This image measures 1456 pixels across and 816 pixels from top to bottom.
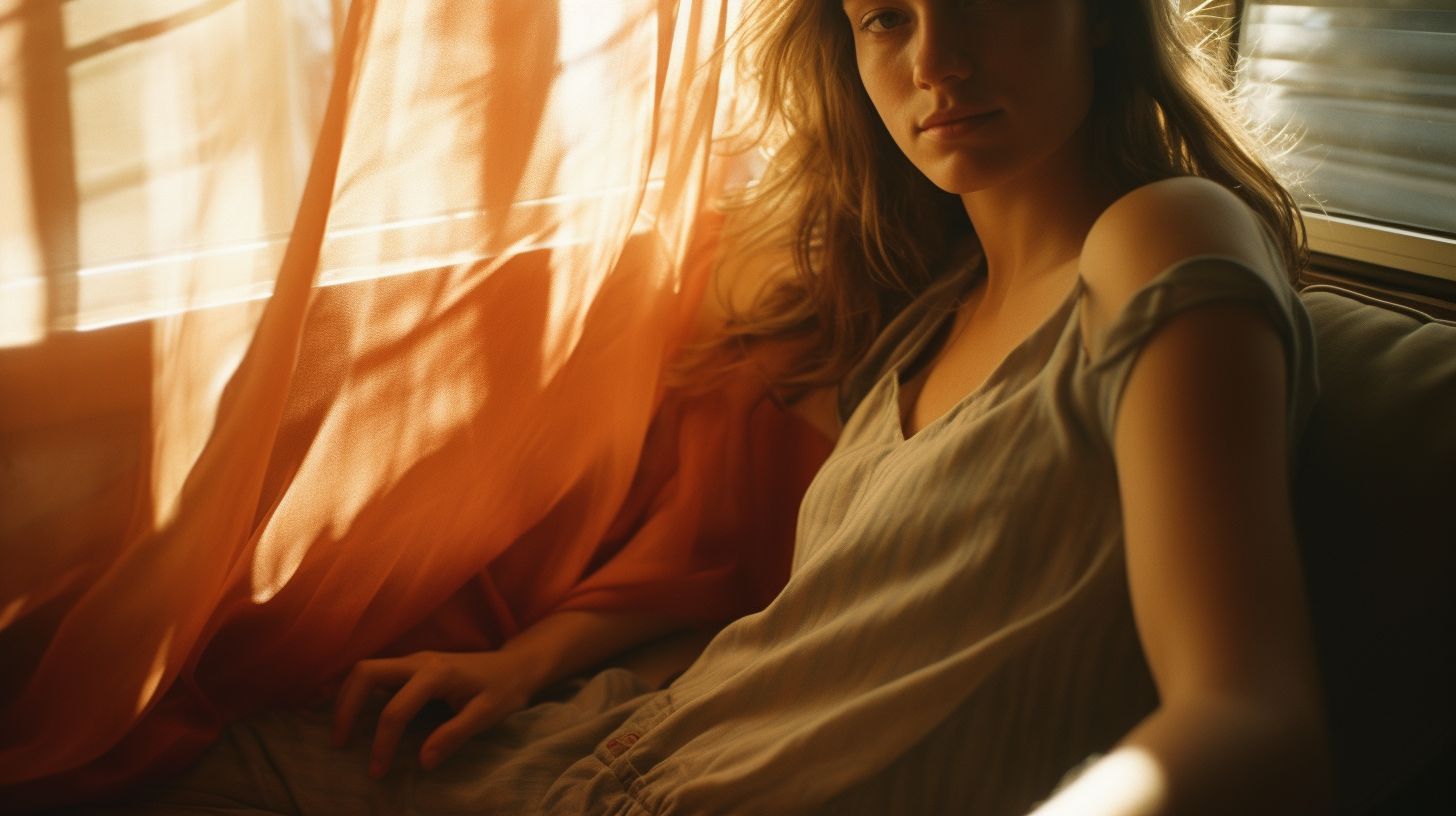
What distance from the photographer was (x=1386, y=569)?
72cm

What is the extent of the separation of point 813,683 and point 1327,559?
14.3 inches

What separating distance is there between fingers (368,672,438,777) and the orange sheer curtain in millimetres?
98

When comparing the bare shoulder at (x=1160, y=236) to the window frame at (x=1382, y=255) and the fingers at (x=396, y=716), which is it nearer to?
the window frame at (x=1382, y=255)

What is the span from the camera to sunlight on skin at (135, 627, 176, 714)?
940 millimetres

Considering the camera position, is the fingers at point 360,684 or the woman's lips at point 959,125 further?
the fingers at point 360,684

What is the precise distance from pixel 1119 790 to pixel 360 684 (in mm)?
710

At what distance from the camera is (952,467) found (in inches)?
31.0

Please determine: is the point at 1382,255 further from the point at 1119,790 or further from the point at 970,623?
the point at 1119,790

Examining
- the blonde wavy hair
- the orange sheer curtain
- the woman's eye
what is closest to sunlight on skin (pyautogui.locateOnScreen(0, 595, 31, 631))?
the orange sheer curtain

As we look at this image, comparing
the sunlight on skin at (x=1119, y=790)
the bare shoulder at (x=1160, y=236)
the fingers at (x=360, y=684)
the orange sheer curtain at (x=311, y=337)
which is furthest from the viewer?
the fingers at (x=360, y=684)

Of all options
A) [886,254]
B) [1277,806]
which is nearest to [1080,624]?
[1277,806]

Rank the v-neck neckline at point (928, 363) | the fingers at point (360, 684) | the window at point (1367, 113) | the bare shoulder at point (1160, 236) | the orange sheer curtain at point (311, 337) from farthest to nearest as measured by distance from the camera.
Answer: the window at point (1367, 113), the fingers at point (360, 684), the orange sheer curtain at point (311, 337), the v-neck neckline at point (928, 363), the bare shoulder at point (1160, 236)

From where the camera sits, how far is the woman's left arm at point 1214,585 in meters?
0.53

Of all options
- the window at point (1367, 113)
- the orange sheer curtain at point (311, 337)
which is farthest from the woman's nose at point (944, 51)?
the window at point (1367, 113)
